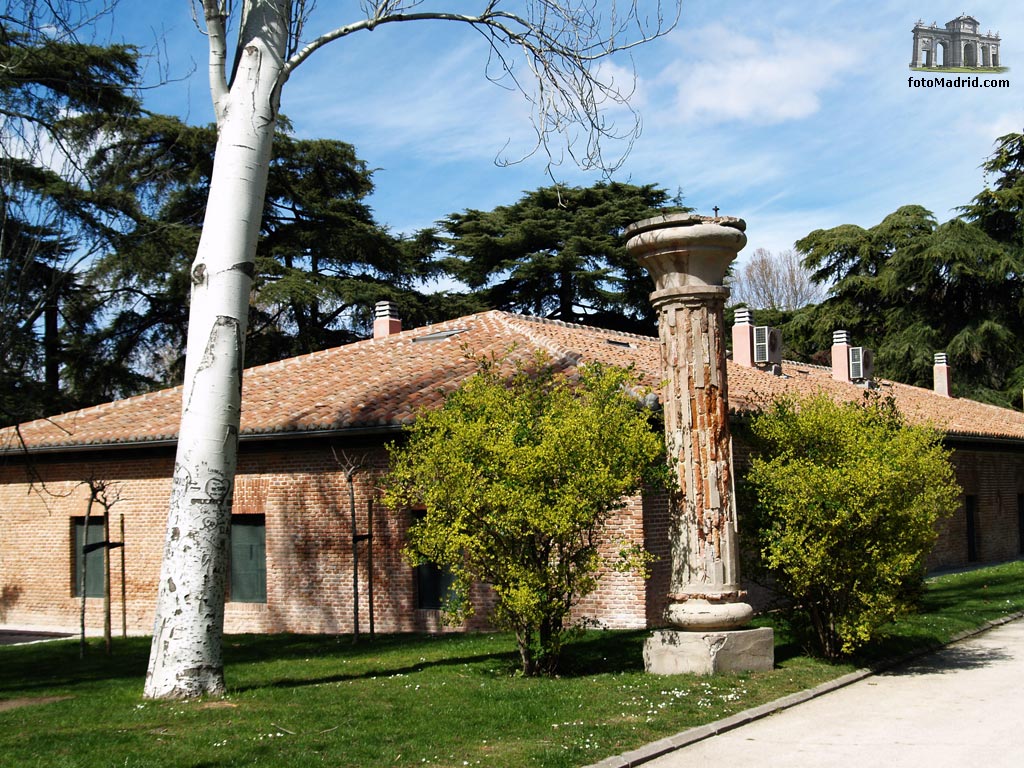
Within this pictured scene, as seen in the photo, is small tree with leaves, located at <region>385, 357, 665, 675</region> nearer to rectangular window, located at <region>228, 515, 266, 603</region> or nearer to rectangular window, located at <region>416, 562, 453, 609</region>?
rectangular window, located at <region>416, 562, 453, 609</region>

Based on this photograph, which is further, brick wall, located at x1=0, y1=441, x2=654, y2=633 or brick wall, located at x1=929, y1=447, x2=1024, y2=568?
brick wall, located at x1=929, y1=447, x2=1024, y2=568

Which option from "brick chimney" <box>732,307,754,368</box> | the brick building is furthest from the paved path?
"brick chimney" <box>732,307,754,368</box>

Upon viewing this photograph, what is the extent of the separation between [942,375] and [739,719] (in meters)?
30.6

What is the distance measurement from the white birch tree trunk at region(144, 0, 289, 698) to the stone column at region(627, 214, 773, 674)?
4.03m

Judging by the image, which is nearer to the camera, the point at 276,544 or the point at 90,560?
the point at 276,544

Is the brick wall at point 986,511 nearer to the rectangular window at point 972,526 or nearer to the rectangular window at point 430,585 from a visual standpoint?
the rectangular window at point 972,526

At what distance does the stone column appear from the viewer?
10359mm

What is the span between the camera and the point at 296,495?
16.6 meters

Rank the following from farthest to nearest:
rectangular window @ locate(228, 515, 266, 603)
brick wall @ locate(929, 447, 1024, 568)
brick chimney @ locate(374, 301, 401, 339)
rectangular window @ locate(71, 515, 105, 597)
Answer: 1. brick wall @ locate(929, 447, 1024, 568)
2. brick chimney @ locate(374, 301, 401, 339)
3. rectangular window @ locate(71, 515, 105, 597)
4. rectangular window @ locate(228, 515, 266, 603)

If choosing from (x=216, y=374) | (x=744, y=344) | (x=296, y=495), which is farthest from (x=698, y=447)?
(x=744, y=344)

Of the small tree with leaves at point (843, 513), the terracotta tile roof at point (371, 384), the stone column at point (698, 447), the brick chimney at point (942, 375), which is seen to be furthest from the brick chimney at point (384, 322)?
the brick chimney at point (942, 375)

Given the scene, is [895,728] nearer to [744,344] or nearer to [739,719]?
[739,719]

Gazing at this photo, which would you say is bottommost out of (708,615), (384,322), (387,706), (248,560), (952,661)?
(952,661)

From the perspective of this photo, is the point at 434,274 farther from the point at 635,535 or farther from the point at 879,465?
the point at 879,465
